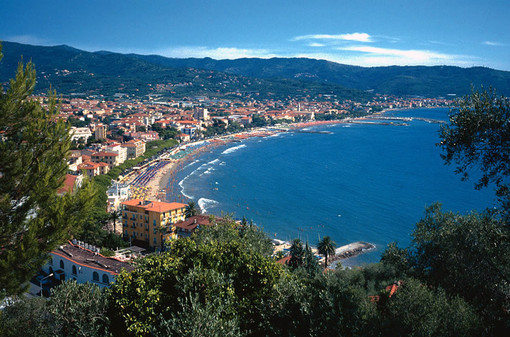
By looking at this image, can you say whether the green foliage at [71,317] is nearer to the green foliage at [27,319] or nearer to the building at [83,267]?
the green foliage at [27,319]

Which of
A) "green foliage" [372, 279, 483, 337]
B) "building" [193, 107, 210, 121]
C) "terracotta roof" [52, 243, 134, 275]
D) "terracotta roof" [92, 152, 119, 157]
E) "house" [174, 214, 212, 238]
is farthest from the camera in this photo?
"building" [193, 107, 210, 121]

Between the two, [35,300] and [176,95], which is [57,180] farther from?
[176,95]

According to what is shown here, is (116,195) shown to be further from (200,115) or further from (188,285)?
(200,115)

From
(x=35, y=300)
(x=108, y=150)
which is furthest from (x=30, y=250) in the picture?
(x=108, y=150)

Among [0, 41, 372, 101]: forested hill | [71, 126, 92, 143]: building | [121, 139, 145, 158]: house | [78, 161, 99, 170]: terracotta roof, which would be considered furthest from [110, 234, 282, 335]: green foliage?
[0, 41, 372, 101]: forested hill

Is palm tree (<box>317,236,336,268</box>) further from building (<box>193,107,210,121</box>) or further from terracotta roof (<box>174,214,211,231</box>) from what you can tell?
building (<box>193,107,210,121</box>)

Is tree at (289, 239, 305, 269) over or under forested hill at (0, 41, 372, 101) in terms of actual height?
under

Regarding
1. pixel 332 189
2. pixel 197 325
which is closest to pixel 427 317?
pixel 197 325
